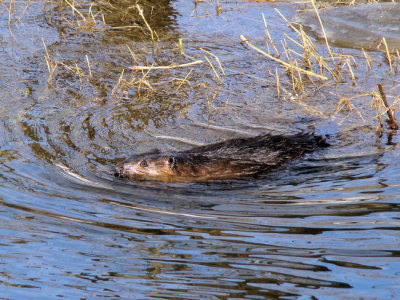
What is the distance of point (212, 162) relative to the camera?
5.70 metres

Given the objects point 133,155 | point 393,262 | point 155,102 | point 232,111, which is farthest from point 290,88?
point 393,262

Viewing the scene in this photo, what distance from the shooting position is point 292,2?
418 inches

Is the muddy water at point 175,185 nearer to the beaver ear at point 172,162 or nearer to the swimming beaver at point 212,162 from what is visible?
the swimming beaver at point 212,162

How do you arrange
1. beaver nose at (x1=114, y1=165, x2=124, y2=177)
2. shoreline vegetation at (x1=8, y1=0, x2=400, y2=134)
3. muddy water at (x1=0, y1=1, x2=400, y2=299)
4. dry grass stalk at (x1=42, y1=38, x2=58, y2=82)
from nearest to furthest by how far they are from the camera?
muddy water at (x1=0, y1=1, x2=400, y2=299) → beaver nose at (x1=114, y1=165, x2=124, y2=177) → shoreline vegetation at (x1=8, y1=0, x2=400, y2=134) → dry grass stalk at (x1=42, y1=38, x2=58, y2=82)

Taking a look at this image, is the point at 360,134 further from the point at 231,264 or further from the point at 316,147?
the point at 231,264

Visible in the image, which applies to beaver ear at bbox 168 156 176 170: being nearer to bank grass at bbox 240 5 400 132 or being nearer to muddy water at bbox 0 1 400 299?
muddy water at bbox 0 1 400 299

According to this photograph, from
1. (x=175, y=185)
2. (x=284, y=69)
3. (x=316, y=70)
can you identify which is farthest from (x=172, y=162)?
(x=316, y=70)

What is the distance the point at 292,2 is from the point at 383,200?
6.39m

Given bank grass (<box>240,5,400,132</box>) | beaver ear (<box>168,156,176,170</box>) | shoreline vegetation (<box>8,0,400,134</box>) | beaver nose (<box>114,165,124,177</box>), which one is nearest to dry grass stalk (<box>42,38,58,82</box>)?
shoreline vegetation (<box>8,0,400,134</box>)

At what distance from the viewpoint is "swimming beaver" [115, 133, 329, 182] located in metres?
5.63

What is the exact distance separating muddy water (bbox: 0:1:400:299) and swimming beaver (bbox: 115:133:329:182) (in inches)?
5.0

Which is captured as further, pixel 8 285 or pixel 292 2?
pixel 292 2

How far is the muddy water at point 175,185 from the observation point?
374 cm

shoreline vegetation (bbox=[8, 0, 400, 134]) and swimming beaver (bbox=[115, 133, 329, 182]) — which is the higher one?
shoreline vegetation (bbox=[8, 0, 400, 134])
